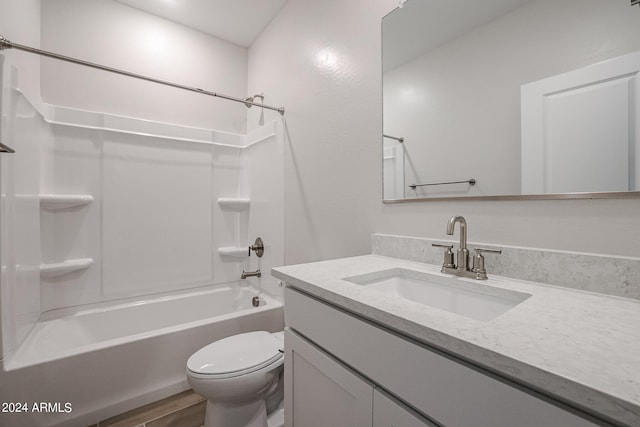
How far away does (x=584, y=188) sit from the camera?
2.41 feet

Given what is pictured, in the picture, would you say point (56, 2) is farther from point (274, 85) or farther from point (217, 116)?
point (274, 85)

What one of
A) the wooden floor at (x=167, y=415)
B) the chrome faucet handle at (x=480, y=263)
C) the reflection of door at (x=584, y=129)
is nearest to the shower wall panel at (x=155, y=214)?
the wooden floor at (x=167, y=415)

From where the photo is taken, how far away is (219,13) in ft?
6.93

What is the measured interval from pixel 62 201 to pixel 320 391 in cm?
204

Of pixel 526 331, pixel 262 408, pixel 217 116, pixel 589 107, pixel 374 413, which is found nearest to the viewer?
pixel 526 331

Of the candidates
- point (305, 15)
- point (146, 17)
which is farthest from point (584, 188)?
point (146, 17)

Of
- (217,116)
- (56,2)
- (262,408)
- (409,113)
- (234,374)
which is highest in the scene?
(56,2)

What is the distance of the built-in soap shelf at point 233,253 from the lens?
2.38 metres

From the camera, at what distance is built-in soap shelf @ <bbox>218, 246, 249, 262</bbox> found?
7.80 feet

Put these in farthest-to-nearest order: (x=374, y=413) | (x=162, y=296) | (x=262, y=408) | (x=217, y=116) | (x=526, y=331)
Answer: (x=217, y=116), (x=162, y=296), (x=262, y=408), (x=374, y=413), (x=526, y=331)

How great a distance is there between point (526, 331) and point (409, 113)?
0.96 m

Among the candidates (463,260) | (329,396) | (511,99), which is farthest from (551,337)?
(511,99)

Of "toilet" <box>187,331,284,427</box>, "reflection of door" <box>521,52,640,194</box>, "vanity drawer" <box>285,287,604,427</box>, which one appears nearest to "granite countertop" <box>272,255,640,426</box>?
"vanity drawer" <box>285,287,604,427</box>

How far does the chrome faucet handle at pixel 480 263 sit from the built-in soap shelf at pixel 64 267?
232 cm
